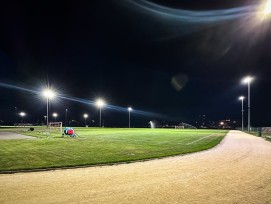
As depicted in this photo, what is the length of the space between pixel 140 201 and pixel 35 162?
807 centimetres

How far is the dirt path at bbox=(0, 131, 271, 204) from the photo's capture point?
7273mm

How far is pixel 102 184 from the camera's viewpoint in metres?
8.89

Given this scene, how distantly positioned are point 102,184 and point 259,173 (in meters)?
6.63

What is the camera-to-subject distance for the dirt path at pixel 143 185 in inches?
286

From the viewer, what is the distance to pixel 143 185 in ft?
28.7

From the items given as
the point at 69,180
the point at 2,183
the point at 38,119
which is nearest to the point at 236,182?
the point at 69,180

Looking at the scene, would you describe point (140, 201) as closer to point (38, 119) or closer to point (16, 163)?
point (16, 163)

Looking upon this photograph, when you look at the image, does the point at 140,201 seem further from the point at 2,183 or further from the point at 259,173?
the point at 259,173

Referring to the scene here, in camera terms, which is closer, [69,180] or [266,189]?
[266,189]

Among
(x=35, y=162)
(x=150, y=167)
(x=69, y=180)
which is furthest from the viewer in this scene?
(x=35, y=162)

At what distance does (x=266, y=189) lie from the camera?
832cm

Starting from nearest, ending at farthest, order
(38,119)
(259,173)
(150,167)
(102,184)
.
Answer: (102,184)
(259,173)
(150,167)
(38,119)

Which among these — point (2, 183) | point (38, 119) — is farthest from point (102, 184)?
point (38, 119)

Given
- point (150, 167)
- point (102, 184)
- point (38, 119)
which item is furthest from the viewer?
point (38, 119)
